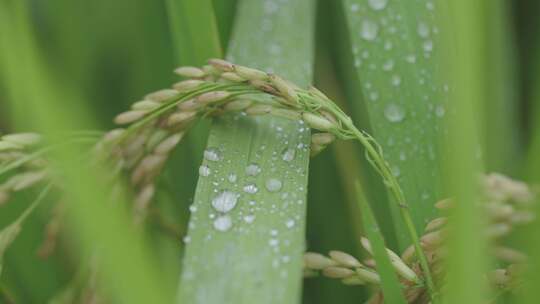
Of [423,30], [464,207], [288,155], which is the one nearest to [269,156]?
[288,155]

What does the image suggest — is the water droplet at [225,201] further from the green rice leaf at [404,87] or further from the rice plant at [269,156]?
the green rice leaf at [404,87]

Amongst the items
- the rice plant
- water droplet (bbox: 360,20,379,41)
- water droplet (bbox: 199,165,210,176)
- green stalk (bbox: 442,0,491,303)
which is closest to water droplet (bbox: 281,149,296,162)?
the rice plant

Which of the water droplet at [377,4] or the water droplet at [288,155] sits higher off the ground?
the water droplet at [377,4]

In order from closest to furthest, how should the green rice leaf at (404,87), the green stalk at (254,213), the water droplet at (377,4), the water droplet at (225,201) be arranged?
1. the green stalk at (254,213)
2. the water droplet at (225,201)
3. the green rice leaf at (404,87)
4. the water droplet at (377,4)

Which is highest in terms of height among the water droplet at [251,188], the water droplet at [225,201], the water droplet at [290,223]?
the water droplet at [251,188]

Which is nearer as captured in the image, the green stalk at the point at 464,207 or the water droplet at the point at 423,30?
the green stalk at the point at 464,207

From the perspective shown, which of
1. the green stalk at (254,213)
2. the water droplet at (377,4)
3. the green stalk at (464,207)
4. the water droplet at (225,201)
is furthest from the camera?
the water droplet at (377,4)

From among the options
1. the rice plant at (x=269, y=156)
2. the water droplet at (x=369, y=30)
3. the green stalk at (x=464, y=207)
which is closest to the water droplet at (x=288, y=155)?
the rice plant at (x=269, y=156)

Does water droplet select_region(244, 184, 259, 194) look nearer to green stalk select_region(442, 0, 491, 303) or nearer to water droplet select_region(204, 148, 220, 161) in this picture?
water droplet select_region(204, 148, 220, 161)
